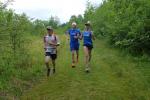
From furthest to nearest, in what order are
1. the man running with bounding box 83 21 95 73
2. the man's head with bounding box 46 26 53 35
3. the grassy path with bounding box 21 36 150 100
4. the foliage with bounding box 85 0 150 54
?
the foliage with bounding box 85 0 150 54 → the man running with bounding box 83 21 95 73 → the man's head with bounding box 46 26 53 35 → the grassy path with bounding box 21 36 150 100

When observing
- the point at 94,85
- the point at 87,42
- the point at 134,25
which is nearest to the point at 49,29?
the point at 87,42

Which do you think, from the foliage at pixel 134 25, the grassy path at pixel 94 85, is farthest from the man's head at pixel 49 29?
the foliage at pixel 134 25

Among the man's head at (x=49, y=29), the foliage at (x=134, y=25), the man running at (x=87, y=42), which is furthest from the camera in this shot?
the foliage at (x=134, y=25)

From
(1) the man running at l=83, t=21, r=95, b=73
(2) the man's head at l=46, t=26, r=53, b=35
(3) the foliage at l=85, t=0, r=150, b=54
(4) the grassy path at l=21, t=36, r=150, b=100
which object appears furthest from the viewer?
(3) the foliage at l=85, t=0, r=150, b=54

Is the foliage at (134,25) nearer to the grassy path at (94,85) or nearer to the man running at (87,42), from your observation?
the grassy path at (94,85)

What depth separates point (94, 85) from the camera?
592 inches

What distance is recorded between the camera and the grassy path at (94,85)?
13.3m

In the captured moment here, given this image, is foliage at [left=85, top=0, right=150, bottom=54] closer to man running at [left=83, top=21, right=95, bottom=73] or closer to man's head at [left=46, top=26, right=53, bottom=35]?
man running at [left=83, top=21, right=95, bottom=73]

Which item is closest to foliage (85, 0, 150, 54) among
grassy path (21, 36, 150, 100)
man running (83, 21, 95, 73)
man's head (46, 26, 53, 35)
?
grassy path (21, 36, 150, 100)

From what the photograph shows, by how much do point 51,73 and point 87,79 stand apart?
247 centimetres

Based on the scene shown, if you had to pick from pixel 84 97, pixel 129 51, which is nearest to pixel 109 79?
pixel 84 97

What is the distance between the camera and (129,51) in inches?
968

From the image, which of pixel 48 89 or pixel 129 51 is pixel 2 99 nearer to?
pixel 48 89

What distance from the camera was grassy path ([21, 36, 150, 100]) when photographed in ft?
43.7
